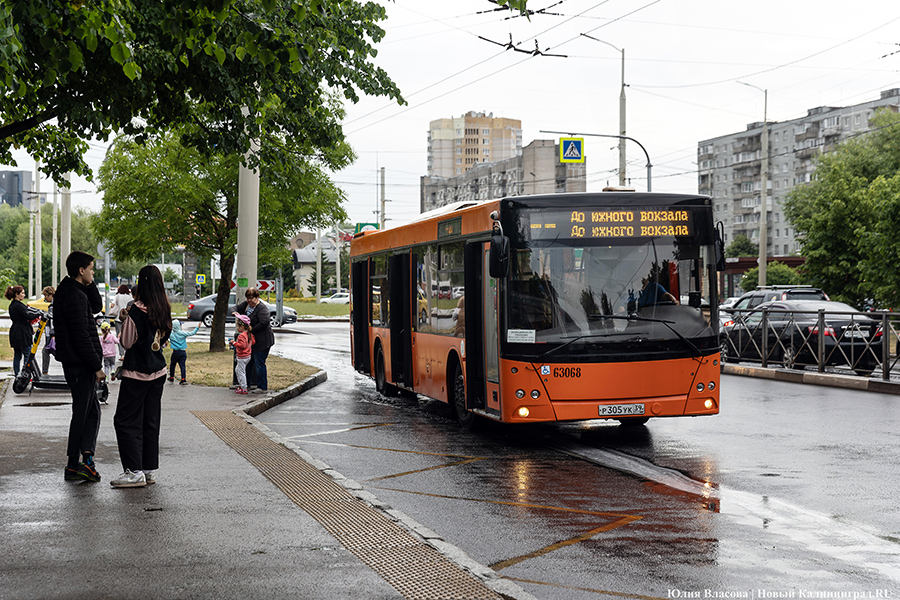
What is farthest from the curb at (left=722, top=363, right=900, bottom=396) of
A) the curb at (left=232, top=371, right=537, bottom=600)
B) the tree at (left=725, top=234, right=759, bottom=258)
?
the tree at (left=725, top=234, right=759, bottom=258)

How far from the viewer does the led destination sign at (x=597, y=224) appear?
11.4 m

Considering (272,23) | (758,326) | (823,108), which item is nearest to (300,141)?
(272,23)

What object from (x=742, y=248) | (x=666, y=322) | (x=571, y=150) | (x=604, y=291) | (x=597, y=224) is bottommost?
(x=666, y=322)

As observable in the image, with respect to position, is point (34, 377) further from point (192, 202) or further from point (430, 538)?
point (192, 202)

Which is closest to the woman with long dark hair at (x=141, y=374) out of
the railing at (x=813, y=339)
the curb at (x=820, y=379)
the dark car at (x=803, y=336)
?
the railing at (x=813, y=339)

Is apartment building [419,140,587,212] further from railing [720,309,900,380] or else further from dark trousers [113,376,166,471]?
dark trousers [113,376,166,471]

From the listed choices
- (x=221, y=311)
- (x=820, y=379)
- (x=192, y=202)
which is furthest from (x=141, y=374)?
(x=221, y=311)

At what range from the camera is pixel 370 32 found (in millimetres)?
12859

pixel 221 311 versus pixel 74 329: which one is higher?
pixel 74 329

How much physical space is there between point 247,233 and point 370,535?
578 inches

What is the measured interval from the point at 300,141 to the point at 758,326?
1276 centimetres

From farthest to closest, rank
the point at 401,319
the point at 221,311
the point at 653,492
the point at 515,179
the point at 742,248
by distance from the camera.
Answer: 1. the point at 515,179
2. the point at 742,248
3. the point at 221,311
4. the point at 401,319
5. the point at 653,492

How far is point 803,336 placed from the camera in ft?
69.5

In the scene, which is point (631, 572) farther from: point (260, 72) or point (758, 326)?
point (758, 326)
